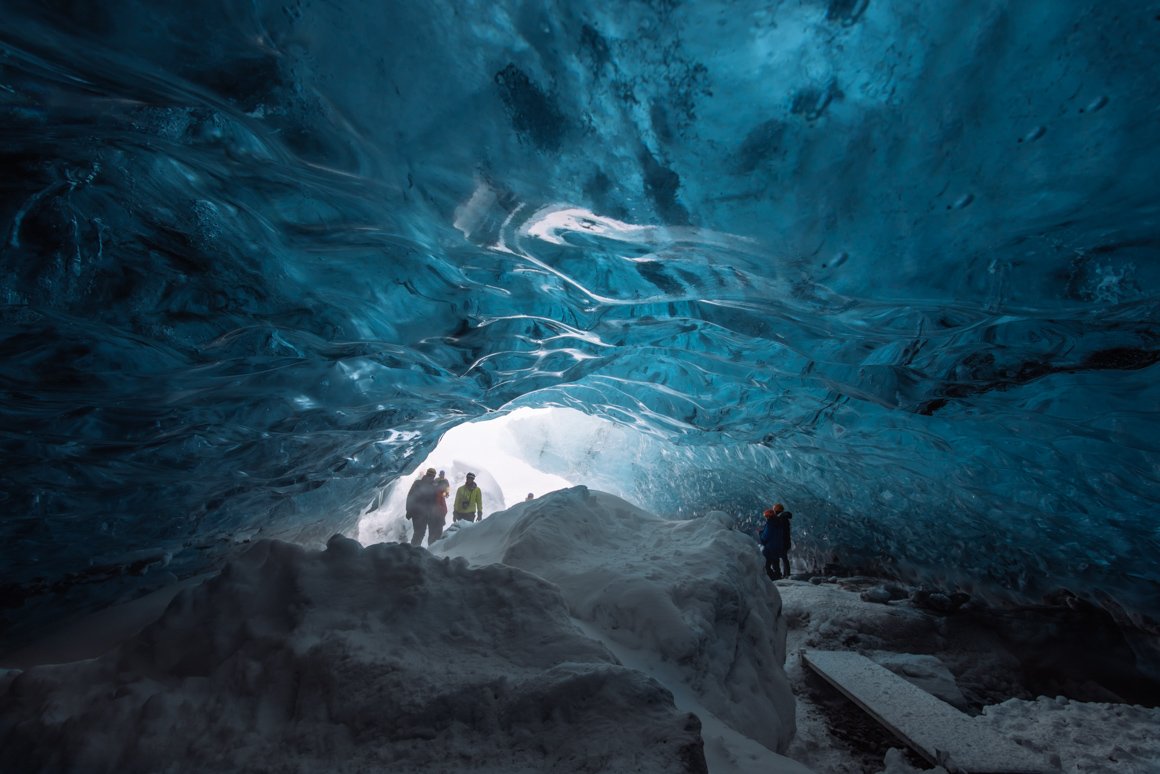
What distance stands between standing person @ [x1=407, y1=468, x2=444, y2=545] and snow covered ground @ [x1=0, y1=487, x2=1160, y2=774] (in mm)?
7726

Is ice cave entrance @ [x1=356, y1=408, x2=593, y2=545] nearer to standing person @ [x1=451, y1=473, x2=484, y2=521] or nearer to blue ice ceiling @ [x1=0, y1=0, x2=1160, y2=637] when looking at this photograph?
standing person @ [x1=451, y1=473, x2=484, y2=521]

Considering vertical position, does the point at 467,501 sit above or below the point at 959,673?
above

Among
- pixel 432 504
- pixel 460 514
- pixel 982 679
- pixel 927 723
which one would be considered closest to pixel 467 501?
pixel 460 514

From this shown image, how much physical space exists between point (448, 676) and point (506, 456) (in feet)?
89.2

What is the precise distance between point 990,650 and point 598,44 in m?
11.2

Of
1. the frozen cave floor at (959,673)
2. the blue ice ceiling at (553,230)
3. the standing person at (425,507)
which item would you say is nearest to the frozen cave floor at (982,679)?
the frozen cave floor at (959,673)

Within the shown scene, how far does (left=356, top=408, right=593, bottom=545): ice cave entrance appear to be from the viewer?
1909 centimetres

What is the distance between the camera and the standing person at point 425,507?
11.9m

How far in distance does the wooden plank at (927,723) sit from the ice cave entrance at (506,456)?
394 inches

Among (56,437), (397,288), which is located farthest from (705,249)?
(56,437)

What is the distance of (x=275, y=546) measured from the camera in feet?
10.0

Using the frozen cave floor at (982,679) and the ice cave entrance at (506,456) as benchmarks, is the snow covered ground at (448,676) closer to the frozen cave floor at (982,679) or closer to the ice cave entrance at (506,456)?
the frozen cave floor at (982,679)

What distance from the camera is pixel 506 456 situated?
2911cm

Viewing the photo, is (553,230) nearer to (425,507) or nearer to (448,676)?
(448,676)
